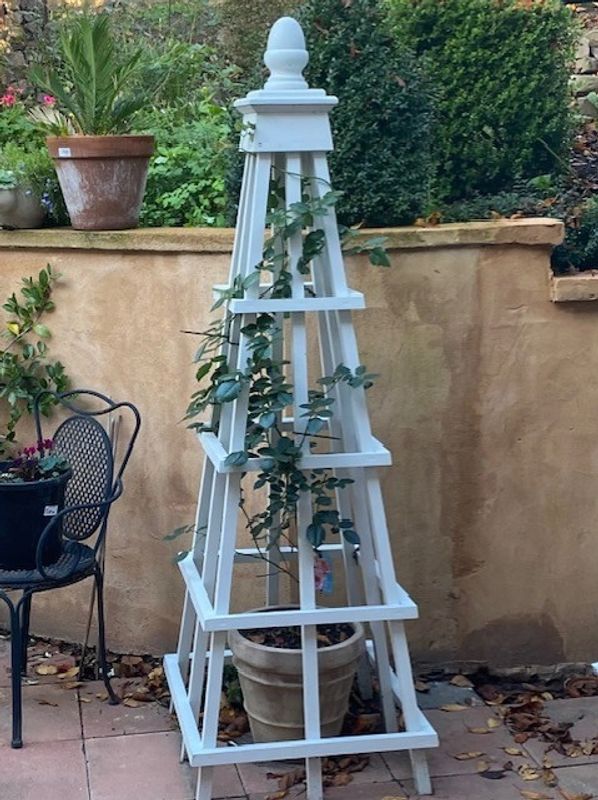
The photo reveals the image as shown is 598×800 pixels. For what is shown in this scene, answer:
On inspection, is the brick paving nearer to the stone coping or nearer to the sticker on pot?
the sticker on pot

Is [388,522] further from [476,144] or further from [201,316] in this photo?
[476,144]

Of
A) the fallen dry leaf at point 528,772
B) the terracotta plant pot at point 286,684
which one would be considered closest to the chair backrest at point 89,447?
the terracotta plant pot at point 286,684

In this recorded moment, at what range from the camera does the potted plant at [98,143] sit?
3.88 metres

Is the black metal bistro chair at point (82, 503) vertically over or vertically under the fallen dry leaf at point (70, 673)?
over

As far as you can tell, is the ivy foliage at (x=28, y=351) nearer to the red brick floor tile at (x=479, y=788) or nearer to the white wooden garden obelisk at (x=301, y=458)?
the white wooden garden obelisk at (x=301, y=458)

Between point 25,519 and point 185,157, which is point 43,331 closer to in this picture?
point 25,519

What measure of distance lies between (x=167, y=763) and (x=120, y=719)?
33 cm

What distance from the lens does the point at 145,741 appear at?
3.59 m

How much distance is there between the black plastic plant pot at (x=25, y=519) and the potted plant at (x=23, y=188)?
105 centimetres

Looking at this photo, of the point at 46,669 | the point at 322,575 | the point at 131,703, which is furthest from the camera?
the point at 46,669

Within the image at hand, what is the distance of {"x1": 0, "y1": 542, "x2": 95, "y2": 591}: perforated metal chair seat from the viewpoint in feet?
11.6

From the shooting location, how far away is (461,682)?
399 cm

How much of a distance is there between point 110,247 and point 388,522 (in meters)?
1.33

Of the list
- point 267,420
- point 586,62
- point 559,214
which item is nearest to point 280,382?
point 267,420
